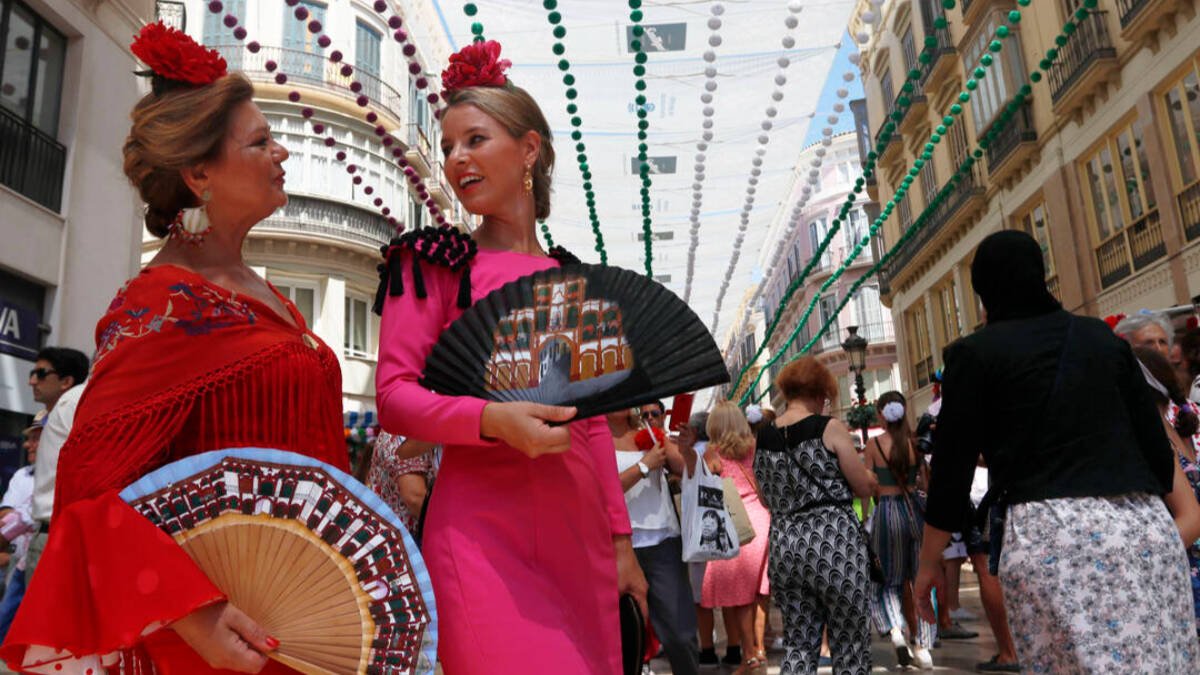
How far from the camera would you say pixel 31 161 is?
33.5 feet

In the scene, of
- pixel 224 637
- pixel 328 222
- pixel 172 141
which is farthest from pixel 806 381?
pixel 328 222

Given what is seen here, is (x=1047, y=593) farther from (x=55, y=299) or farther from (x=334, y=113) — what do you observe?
(x=334, y=113)

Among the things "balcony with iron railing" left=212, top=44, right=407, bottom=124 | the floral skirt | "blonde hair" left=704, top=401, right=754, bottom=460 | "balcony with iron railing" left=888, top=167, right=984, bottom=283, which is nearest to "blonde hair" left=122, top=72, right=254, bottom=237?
the floral skirt

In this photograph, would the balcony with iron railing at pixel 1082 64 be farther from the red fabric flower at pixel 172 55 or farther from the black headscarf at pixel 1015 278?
the red fabric flower at pixel 172 55

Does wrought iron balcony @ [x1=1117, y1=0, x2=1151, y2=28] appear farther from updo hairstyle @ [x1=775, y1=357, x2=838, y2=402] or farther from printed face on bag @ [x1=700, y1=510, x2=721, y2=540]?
A: printed face on bag @ [x1=700, y1=510, x2=721, y2=540]

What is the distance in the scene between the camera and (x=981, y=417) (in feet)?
8.61

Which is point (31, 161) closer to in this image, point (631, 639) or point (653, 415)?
point (653, 415)

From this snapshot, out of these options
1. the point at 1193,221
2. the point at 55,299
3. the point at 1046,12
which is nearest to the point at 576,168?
the point at 55,299

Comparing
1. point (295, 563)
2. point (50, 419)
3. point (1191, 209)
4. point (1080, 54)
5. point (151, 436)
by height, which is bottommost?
point (295, 563)

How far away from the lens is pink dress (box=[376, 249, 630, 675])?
5.57ft

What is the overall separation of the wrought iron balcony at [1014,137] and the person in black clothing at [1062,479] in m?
17.5

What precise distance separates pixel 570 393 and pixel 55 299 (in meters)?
10.9

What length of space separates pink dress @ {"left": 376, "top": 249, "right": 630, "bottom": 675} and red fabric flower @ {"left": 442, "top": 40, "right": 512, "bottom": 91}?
0.50 metres

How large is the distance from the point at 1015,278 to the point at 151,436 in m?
2.34
